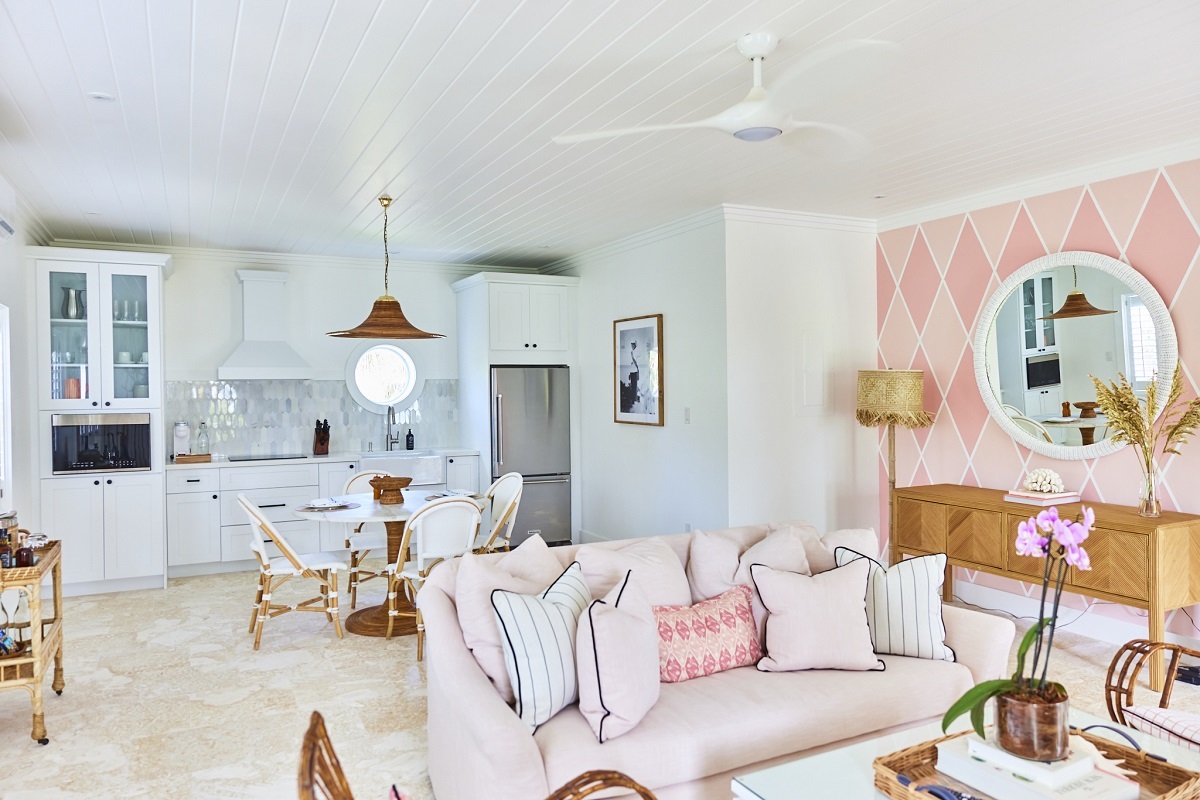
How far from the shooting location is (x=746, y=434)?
17.4 feet

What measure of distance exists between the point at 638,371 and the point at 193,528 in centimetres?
341

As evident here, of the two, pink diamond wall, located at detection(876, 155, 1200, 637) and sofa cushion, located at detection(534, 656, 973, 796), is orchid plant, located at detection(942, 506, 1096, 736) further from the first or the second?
pink diamond wall, located at detection(876, 155, 1200, 637)

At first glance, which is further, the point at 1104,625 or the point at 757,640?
the point at 1104,625

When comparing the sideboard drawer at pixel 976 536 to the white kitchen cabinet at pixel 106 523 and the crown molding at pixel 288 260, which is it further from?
the white kitchen cabinet at pixel 106 523

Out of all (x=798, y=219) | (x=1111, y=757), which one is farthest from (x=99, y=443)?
(x=1111, y=757)

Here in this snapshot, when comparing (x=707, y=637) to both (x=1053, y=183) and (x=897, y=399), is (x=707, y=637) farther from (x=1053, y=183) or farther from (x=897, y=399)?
(x=1053, y=183)

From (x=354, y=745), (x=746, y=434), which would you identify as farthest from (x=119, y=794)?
(x=746, y=434)

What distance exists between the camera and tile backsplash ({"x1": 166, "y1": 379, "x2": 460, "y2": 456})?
665cm

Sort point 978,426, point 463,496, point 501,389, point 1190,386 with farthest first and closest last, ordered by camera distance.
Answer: point 501,389 < point 978,426 < point 463,496 < point 1190,386

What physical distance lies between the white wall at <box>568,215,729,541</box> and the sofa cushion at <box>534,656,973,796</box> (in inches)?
100

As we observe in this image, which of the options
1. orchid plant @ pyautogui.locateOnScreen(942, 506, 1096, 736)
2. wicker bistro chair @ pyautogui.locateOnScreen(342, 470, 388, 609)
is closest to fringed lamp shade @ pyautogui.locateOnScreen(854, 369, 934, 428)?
wicker bistro chair @ pyautogui.locateOnScreen(342, 470, 388, 609)

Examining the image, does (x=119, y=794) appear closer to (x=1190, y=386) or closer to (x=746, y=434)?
(x=746, y=434)

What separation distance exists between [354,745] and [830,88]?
2.83 meters

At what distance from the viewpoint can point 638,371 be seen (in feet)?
20.3
